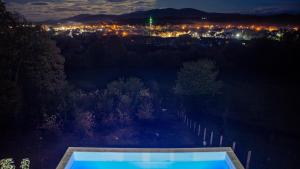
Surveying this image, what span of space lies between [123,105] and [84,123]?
6.90 ft

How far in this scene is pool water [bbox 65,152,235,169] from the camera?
7.39 m

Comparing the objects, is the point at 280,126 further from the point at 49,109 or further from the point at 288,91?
the point at 49,109

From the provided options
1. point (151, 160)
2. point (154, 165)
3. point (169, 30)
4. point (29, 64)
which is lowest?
point (154, 165)

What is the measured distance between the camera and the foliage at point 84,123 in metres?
10.5

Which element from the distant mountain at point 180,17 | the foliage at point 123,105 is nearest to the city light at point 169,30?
the distant mountain at point 180,17

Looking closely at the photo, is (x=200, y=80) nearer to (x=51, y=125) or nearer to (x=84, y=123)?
(x=84, y=123)

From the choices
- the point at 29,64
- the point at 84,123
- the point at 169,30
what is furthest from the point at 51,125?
the point at 169,30

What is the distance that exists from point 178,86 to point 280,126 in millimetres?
5454

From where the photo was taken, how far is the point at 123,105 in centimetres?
1214

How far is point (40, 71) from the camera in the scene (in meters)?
11.2

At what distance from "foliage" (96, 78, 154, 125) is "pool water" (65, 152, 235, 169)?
3.67 m

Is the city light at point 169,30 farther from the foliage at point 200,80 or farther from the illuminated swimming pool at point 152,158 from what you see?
the illuminated swimming pool at point 152,158

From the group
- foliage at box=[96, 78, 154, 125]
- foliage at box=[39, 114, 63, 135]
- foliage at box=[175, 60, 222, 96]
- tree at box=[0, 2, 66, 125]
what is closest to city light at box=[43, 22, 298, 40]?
foliage at box=[175, 60, 222, 96]

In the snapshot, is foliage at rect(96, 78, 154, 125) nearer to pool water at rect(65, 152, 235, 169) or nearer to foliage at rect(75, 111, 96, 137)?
foliage at rect(75, 111, 96, 137)
